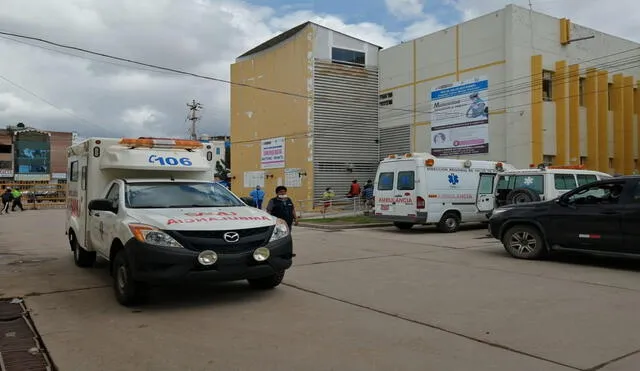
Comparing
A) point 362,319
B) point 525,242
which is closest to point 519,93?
point 525,242

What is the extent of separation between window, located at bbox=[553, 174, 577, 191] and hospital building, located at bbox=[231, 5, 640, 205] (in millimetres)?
9513

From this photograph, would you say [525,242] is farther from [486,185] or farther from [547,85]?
[547,85]

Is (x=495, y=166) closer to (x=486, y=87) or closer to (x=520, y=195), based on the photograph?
(x=520, y=195)

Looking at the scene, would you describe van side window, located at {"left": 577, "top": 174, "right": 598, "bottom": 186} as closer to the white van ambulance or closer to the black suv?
the white van ambulance

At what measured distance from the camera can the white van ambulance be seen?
1555 cm

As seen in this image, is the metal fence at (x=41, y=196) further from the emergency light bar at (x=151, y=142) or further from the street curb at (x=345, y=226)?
the emergency light bar at (x=151, y=142)

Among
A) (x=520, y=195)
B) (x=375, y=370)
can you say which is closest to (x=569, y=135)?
(x=520, y=195)

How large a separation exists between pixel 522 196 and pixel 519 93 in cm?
1148

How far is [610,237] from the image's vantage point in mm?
9109

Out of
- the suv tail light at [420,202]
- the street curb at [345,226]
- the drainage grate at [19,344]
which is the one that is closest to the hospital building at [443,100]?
the street curb at [345,226]

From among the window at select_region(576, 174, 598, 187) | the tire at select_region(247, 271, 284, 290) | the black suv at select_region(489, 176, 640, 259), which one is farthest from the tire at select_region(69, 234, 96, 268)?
the window at select_region(576, 174, 598, 187)

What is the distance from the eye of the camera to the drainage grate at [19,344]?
445cm

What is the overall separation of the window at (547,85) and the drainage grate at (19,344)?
79.9ft

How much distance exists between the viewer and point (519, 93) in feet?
78.0
